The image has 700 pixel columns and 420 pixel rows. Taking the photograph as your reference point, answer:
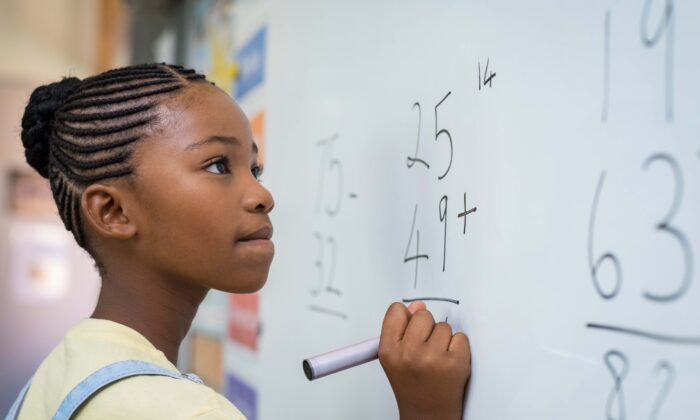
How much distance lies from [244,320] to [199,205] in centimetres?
49

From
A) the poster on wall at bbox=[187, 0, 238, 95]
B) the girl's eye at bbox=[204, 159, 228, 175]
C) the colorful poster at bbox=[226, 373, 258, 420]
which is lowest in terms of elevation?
the colorful poster at bbox=[226, 373, 258, 420]

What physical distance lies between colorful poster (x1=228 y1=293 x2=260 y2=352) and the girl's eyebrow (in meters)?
0.41

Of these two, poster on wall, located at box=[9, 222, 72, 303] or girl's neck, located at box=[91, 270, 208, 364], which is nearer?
girl's neck, located at box=[91, 270, 208, 364]

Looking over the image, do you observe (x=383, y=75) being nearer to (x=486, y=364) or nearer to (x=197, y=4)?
(x=486, y=364)

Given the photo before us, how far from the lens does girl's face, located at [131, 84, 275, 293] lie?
0.48 m

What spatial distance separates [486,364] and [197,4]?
42.1 inches

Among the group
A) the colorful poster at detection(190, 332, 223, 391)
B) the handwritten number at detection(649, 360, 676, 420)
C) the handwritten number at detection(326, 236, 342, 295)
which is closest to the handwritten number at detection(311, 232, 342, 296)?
the handwritten number at detection(326, 236, 342, 295)

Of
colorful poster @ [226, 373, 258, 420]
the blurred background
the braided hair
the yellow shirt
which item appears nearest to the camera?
the yellow shirt

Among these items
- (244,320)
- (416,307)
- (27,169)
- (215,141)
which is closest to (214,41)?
(244,320)

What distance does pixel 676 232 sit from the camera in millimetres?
291

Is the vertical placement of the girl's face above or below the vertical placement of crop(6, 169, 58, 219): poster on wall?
below

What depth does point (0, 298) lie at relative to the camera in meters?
2.45

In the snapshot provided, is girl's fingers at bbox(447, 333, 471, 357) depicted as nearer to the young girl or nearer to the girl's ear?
the young girl

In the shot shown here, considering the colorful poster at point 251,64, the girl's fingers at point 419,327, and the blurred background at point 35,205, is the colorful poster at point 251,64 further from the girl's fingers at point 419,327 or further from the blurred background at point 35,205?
the blurred background at point 35,205
